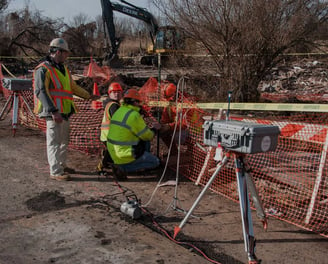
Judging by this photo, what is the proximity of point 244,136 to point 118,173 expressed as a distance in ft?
9.44

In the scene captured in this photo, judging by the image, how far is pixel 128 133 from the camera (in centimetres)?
516

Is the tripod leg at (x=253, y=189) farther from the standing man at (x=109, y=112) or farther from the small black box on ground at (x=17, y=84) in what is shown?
the small black box on ground at (x=17, y=84)

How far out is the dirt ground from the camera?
3.33 m

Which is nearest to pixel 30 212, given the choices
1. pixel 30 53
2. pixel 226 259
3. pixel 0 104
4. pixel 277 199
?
pixel 226 259

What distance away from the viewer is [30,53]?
91.4ft

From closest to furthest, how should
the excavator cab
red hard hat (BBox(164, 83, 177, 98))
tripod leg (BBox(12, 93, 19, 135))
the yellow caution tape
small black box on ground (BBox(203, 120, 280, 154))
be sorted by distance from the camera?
small black box on ground (BBox(203, 120, 280, 154)) < the yellow caution tape < red hard hat (BBox(164, 83, 177, 98)) < tripod leg (BBox(12, 93, 19, 135)) < the excavator cab

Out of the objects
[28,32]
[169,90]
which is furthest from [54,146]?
[28,32]

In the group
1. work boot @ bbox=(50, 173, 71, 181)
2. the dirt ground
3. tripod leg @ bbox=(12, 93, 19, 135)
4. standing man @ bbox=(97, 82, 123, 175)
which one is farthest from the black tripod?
tripod leg @ bbox=(12, 93, 19, 135)

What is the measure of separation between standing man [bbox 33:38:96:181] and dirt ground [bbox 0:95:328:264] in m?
0.37

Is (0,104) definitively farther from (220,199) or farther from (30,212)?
(220,199)

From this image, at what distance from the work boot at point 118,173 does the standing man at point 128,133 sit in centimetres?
7

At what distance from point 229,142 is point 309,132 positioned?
7.50 feet

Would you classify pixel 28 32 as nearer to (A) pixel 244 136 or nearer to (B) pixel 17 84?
(B) pixel 17 84

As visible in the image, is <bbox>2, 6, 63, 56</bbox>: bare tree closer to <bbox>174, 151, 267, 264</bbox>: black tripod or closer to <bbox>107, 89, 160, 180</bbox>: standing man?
<bbox>107, 89, 160, 180</bbox>: standing man
